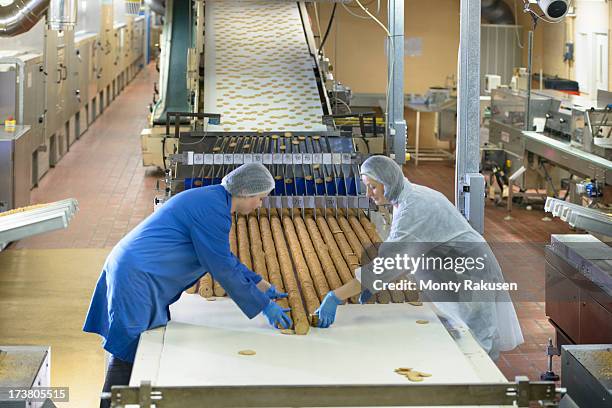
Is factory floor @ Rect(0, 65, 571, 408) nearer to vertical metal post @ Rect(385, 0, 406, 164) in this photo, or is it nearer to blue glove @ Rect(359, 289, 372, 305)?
vertical metal post @ Rect(385, 0, 406, 164)

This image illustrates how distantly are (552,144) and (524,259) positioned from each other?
4.43ft

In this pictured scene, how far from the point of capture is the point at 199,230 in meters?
3.48

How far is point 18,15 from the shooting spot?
7.44m

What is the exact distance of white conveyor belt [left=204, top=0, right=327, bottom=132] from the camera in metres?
7.27

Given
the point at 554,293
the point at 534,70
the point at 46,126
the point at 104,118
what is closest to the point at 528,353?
the point at 554,293

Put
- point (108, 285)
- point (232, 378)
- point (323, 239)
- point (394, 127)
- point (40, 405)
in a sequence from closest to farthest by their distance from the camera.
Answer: point (232, 378)
point (40, 405)
point (108, 285)
point (323, 239)
point (394, 127)

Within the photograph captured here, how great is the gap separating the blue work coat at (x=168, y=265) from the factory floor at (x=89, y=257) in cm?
139

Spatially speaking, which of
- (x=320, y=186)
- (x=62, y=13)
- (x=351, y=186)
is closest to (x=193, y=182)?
(x=320, y=186)

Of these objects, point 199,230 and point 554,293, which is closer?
point 199,230

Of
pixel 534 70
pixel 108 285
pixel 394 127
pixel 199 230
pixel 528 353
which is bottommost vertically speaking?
pixel 528 353

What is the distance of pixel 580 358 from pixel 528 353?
6.78ft

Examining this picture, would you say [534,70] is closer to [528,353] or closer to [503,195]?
[503,195]

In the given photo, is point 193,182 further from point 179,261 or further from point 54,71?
point 54,71

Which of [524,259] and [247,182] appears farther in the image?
[524,259]
